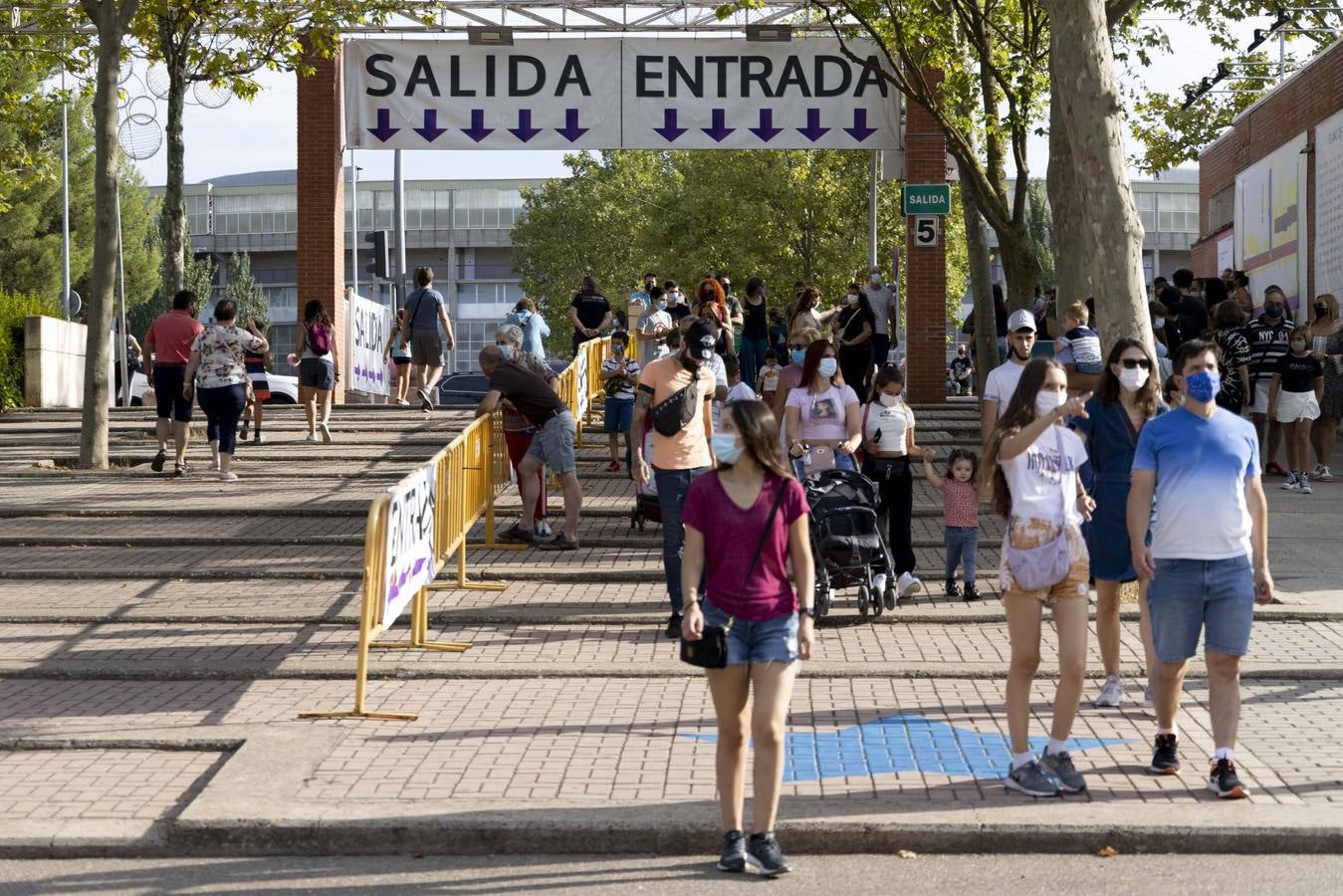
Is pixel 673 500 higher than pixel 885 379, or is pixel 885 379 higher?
pixel 885 379

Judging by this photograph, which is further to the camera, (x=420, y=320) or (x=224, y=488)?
(x=420, y=320)

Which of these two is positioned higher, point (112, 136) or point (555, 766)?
point (112, 136)

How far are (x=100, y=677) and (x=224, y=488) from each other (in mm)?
7730

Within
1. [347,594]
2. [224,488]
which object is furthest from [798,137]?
[347,594]

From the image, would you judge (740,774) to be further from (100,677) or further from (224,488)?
(224,488)

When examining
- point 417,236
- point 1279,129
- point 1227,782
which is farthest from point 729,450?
point 417,236

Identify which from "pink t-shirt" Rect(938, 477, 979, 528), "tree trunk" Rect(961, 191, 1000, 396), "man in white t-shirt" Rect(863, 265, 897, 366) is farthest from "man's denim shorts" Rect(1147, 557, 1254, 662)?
"tree trunk" Rect(961, 191, 1000, 396)

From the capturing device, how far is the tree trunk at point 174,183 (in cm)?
2673

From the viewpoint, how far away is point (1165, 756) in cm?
762

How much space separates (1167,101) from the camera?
39.3 meters

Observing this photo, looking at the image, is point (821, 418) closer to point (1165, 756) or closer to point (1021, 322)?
point (1021, 322)

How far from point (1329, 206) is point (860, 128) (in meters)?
6.52

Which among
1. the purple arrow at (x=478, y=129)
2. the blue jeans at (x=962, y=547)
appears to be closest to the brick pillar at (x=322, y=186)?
the purple arrow at (x=478, y=129)

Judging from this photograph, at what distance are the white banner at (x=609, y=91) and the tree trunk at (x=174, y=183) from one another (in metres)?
3.25
